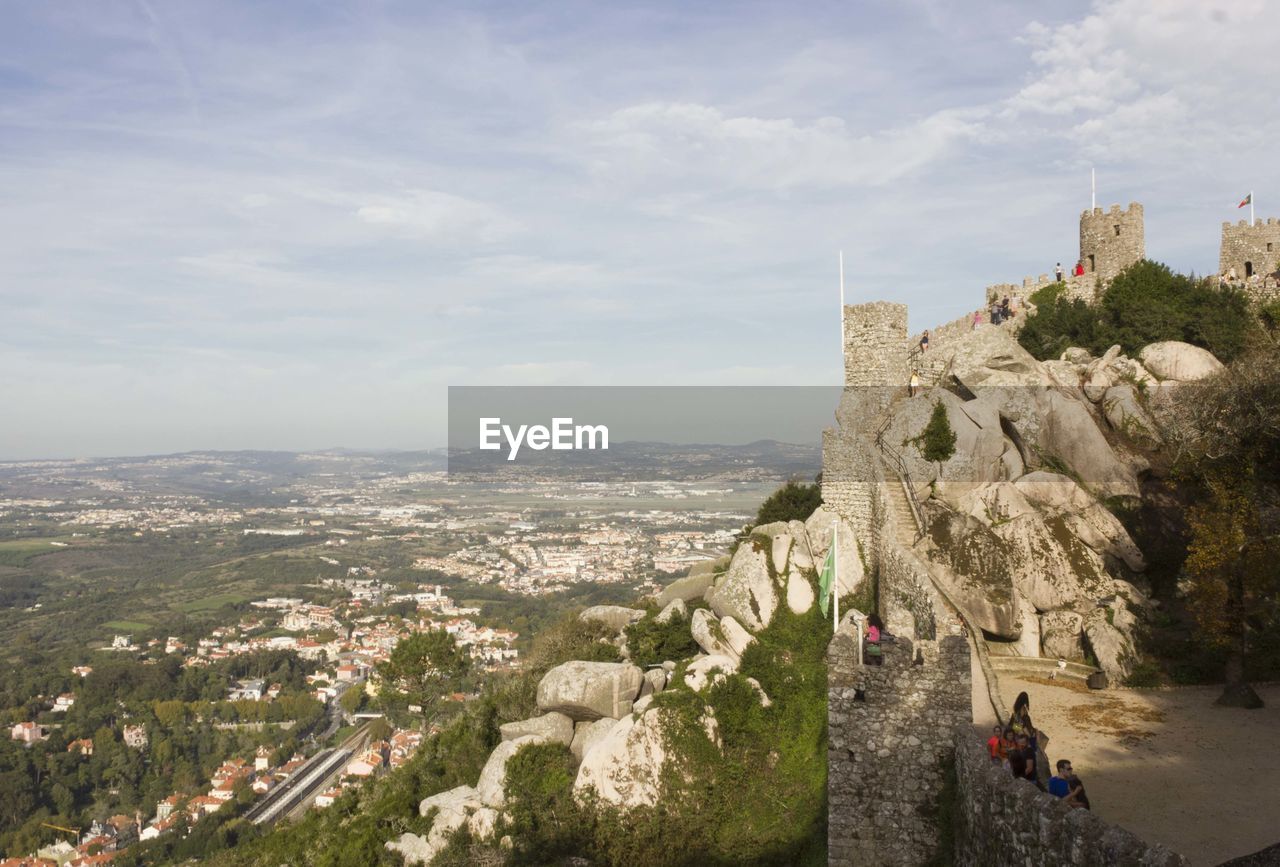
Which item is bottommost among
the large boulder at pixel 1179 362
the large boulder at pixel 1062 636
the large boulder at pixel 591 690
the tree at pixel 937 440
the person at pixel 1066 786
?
the large boulder at pixel 591 690

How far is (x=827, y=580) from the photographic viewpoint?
16.6 metres

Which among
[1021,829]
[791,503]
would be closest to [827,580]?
[1021,829]

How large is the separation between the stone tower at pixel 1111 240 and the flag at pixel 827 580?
18640 mm

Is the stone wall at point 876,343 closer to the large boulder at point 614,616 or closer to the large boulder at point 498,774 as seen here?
the large boulder at point 614,616

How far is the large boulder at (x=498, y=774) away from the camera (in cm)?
1717

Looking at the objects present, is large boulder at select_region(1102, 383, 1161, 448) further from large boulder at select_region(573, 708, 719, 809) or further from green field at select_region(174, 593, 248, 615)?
green field at select_region(174, 593, 248, 615)

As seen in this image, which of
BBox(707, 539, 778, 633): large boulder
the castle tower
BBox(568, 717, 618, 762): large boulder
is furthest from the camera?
the castle tower


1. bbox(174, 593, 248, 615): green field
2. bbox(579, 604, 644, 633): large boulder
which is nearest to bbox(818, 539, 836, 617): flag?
bbox(579, 604, 644, 633): large boulder

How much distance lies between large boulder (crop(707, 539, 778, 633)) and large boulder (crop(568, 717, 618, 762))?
11.4ft

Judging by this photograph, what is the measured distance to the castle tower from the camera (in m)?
29.0

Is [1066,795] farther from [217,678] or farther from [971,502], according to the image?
[217,678]

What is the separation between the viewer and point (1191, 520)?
15180 millimetres

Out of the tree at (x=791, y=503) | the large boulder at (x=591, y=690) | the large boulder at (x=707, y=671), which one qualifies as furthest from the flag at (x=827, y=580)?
the tree at (x=791, y=503)

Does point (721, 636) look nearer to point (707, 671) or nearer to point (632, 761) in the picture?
point (707, 671)
